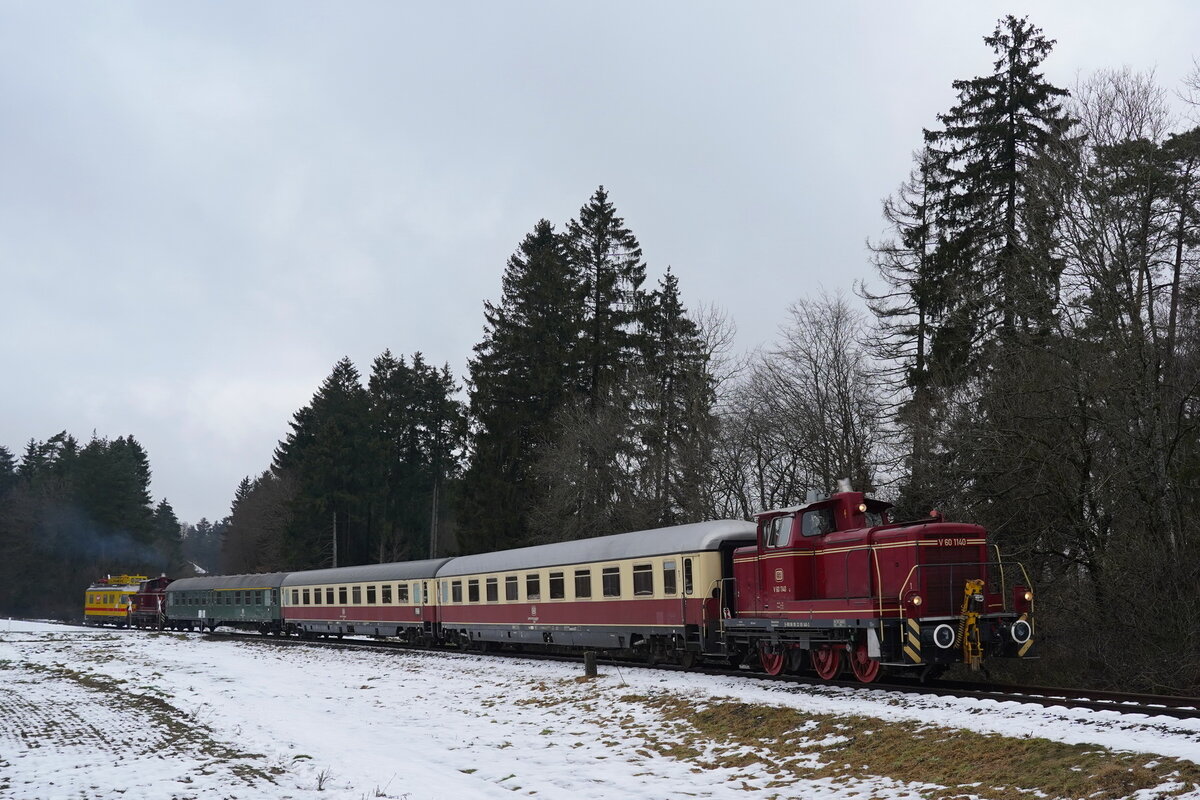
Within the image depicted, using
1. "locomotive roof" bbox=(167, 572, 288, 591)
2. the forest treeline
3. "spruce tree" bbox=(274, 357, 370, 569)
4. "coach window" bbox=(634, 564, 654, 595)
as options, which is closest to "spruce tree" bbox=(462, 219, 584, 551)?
the forest treeline

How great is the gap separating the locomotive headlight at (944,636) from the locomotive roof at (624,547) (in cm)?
641

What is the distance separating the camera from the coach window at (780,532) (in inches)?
739

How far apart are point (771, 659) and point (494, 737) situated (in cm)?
658

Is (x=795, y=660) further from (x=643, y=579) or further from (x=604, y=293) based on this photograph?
(x=604, y=293)

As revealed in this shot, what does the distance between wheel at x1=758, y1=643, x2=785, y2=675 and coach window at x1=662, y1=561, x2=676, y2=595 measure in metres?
2.79

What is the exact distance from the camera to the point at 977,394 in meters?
24.7

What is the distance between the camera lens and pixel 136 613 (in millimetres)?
60375

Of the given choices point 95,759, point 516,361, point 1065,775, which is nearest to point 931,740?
point 1065,775

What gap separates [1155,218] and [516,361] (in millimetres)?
38153

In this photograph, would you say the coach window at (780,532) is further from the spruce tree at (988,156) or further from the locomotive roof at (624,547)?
the spruce tree at (988,156)

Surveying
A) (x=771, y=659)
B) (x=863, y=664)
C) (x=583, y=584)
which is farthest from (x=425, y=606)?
(x=863, y=664)

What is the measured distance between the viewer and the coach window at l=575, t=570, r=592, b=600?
83.4 ft

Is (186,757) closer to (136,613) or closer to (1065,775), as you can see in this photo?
(1065,775)

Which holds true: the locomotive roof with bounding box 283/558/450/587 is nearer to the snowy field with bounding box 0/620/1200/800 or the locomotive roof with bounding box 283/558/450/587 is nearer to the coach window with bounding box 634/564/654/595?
the snowy field with bounding box 0/620/1200/800
